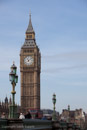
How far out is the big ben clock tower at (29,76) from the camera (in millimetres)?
129250

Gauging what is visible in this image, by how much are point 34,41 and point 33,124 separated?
4397 inches

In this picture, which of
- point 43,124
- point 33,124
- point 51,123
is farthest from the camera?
point 51,123

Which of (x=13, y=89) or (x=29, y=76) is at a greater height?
(x=29, y=76)

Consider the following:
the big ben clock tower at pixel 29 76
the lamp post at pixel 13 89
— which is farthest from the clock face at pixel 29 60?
the lamp post at pixel 13 89

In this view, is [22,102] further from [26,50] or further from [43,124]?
[43,124]

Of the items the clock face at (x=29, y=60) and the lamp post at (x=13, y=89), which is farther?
the clock face at (x=29, y=60)

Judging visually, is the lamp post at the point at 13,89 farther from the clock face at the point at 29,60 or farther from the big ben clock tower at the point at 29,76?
the clock face at the point at 29,60

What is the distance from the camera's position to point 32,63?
13000 cm

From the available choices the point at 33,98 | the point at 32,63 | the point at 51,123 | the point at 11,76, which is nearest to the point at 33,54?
the point at 32,63

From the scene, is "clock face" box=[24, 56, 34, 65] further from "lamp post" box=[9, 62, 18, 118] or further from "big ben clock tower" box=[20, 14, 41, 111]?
"lamp post" box=[9, 62, 18, 118]

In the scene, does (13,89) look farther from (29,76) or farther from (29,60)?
(29,76)

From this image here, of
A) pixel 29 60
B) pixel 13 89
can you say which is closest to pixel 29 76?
pixel 29 60

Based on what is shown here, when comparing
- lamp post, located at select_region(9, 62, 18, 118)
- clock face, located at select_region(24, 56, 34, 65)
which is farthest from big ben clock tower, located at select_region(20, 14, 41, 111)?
lamp post, located at select_region(9, 62, 18, 118)

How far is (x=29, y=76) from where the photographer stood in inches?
5172
